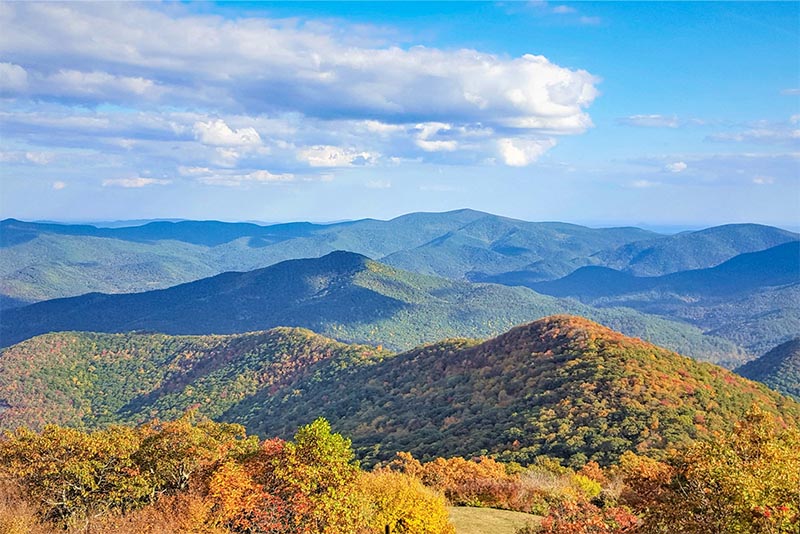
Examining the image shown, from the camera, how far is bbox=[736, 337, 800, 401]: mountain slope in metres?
156

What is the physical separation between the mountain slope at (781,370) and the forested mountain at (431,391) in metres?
101

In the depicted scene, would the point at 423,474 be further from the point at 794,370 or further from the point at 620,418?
the point at 794,370

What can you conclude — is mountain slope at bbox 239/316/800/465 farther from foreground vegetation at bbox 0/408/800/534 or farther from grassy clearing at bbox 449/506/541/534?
foreground vegetation at bbox 0/408/800/534

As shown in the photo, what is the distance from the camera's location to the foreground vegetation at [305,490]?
710 inches

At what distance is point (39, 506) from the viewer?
28859 millimetres

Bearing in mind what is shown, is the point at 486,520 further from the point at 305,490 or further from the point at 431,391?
the point at 431,391

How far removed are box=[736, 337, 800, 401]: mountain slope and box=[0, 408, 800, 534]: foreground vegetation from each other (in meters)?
151

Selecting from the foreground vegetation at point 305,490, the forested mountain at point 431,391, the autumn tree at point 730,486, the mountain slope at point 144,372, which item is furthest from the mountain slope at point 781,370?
the autumn tree at point 730,486

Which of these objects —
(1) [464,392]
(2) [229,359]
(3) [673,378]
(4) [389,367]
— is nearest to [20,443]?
(1) [464,392]

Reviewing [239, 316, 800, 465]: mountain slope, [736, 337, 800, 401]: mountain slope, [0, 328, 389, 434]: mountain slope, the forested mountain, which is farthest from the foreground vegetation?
[736, 337, 800, 401]: mountain slope

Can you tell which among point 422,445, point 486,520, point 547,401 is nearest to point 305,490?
point 486,520

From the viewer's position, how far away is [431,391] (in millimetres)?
89500

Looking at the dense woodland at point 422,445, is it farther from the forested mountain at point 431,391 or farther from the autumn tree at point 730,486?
the forested mountain at point 431,391

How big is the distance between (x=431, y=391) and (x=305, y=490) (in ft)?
213
